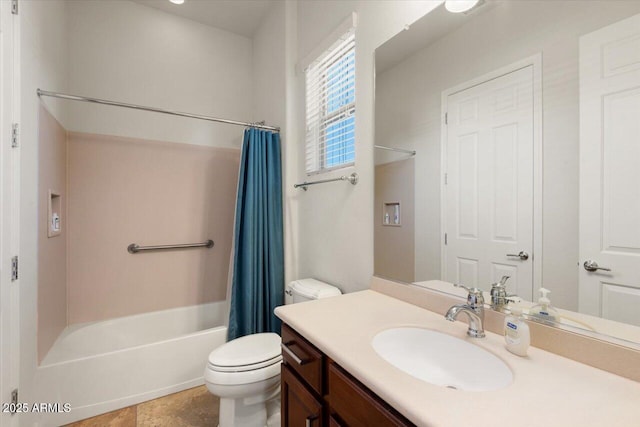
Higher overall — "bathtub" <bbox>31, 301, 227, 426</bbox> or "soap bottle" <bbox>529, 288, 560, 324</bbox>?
"soap bottle" <bbox>529, 288, 560, 324</bbox>

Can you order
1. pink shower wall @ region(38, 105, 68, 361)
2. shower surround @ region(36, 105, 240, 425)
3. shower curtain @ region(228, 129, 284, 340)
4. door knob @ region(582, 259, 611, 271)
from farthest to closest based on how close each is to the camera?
shower curtain @ region(228, 129, 284, 340), shower surround @ region(36, 105, 240, 425), pink shower wall @ region(38, 105, 68, 361), door knob @ region(582, 259, 611, 271)

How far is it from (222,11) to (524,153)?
8.71 feet

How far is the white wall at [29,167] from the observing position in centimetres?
129

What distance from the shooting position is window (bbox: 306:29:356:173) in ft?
5.16

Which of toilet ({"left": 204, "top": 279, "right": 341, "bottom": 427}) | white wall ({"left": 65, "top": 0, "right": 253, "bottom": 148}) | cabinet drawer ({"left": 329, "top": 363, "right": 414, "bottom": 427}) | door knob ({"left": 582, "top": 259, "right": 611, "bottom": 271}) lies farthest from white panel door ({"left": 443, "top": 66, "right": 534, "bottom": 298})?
white wall ({"left": 65, "top": 0, "right": 253, "bottom": 148})

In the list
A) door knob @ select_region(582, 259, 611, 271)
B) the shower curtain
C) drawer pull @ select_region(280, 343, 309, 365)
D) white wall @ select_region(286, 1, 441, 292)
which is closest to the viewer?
door knob @ select_region(582, 259, 611, 271)

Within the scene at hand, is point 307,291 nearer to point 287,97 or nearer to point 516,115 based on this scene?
point 516,115

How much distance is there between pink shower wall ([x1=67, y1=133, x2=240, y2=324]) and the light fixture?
2.16 metres

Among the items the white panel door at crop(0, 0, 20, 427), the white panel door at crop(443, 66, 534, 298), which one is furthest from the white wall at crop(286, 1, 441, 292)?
the white panel door at crop(0, 0, 20, 427)

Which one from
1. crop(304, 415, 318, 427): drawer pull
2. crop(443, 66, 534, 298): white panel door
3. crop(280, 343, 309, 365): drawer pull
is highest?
crop(443, 66, 534, 298): white panel door

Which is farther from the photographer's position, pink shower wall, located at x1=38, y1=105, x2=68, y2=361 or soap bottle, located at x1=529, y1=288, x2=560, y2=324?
pink shower wall, located at x1=38, y1=105, x2=68, y2=361

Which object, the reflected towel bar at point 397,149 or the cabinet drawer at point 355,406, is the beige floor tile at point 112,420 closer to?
the cabinet drawer at point 355,406

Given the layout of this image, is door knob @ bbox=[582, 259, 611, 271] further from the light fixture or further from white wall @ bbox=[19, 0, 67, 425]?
white wall @ bbox=[19, 0, 67, 425]

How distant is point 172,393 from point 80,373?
0.57 m
